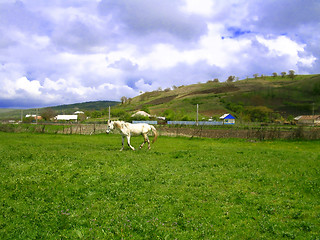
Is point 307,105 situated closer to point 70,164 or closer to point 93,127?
point 70,164

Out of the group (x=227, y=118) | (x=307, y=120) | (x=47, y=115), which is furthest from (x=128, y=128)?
(x=47, y=115)

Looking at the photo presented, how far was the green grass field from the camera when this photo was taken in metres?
5.61

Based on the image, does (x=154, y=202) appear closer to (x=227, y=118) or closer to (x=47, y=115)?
(x=227, y=118)

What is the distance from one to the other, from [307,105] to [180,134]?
56.9 feet

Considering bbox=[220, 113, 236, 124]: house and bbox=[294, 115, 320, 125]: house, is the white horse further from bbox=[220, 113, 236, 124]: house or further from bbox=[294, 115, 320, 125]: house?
bbox=[220, 113, 236, 124]: house

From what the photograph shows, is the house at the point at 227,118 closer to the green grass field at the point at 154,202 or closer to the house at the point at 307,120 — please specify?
the house at the point at 307,120

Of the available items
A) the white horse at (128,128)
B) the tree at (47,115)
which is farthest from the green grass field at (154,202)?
the tree at (47,115)

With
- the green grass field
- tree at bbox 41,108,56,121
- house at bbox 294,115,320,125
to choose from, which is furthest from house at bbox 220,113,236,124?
tree at bbox 41,108,56,121

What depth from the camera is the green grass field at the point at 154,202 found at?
5613 millimetres

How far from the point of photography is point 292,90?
23.8 m

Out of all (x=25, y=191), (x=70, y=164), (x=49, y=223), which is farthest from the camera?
A: (x=70, y=164)

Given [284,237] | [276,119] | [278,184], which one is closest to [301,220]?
[284,237]

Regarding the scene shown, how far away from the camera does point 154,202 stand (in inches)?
283

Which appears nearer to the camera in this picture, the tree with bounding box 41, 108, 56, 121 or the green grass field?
the green grass field
